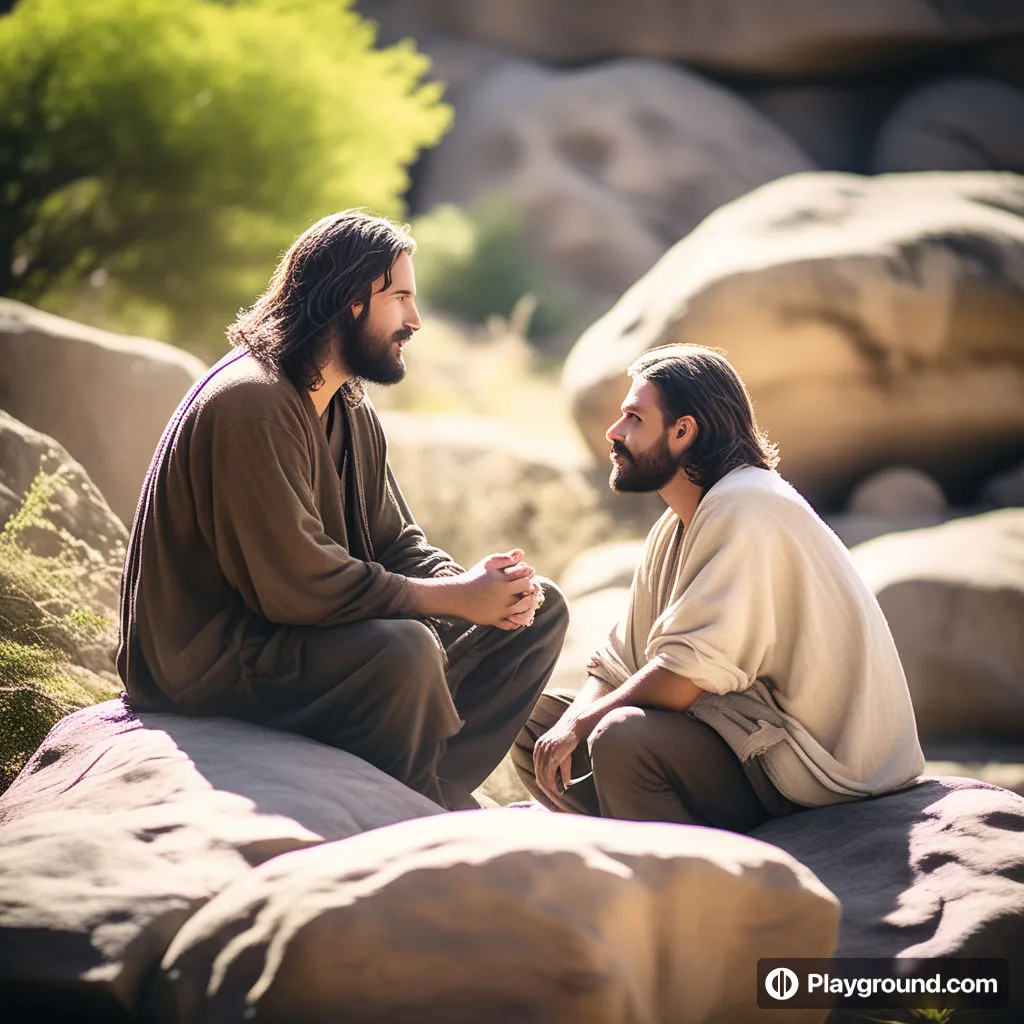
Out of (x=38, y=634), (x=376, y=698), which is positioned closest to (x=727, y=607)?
(x=376, y=698)

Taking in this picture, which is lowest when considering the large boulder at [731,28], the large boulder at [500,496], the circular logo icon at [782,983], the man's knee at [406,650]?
the large boulder at [500,496]

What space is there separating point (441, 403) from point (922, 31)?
8140 millimetres

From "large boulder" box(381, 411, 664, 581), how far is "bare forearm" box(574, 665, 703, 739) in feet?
16.8

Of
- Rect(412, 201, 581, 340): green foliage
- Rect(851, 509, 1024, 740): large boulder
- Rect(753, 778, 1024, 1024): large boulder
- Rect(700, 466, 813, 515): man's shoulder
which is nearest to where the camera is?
Rect(753, 778, 1024, 1024): large boulder

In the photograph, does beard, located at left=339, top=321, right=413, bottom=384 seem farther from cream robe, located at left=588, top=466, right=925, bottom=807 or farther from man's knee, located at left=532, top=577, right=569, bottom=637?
cream robe, located at left=588, top=466, right=925, bottom=807

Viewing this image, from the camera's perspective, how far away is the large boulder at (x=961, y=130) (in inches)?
611

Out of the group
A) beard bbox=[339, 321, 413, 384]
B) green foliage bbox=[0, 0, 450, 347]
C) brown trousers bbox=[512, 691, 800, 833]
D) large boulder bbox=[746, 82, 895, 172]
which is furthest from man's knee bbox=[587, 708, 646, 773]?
large boulder bbox=[746, 82, 895, 172]

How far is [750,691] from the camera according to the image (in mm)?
3820

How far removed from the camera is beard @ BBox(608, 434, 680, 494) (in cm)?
401

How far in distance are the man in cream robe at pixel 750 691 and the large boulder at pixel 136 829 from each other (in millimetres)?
591

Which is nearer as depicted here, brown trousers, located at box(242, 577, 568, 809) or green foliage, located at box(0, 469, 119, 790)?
brown trousers, located at box(242, 577, 568, 809)

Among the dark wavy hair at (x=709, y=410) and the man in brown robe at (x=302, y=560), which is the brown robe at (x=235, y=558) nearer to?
the man in brown robe at (x=302, y=560)

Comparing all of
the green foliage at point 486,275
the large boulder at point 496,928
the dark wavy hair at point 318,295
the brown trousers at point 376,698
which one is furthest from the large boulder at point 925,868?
the green foliage at point 486,275

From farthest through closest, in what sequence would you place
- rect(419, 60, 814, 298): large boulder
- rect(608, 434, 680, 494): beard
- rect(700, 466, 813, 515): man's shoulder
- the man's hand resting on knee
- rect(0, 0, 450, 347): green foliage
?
1. rect(419, 60, 814, 298): large boulder
2. rect(0, 0, 450, 347): green foliage
3. rect(608, 434, 680, 494): beard
4. the man's hand resting on knee
5. rect(700, 466, 813, 515): man's shoulder
